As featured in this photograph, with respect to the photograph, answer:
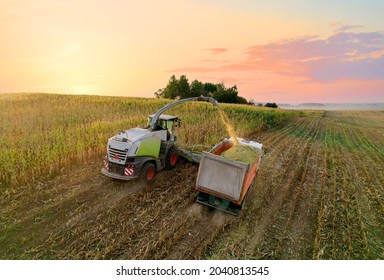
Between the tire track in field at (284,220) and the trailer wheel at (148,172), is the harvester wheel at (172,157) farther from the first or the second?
the tire track in field at (284,220)

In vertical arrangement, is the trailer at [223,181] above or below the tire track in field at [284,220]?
above

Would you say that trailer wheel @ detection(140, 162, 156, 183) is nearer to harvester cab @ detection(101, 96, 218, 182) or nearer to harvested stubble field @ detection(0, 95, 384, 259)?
harvester cab @ detection(101, 96, 218, 182)

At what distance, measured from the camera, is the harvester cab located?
25.3 ft

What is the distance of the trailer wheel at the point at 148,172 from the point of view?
8.15 metres

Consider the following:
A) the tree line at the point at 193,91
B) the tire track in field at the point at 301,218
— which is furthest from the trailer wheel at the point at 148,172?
the tree line at the point at 193,91

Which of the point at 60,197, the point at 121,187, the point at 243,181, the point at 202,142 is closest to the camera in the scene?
the point at 243,181

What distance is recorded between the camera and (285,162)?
461 inches

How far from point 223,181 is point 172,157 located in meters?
3.29

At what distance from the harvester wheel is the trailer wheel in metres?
0.90

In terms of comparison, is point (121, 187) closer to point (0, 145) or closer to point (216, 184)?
point (216, 184)

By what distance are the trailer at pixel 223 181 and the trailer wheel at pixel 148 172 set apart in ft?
6.42

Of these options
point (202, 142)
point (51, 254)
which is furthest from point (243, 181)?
point (202, 142)

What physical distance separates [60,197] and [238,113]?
18848 mm

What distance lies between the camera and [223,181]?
6633 mm
